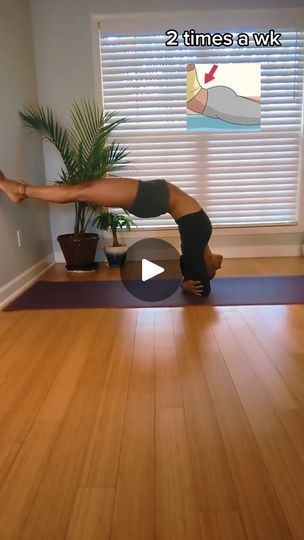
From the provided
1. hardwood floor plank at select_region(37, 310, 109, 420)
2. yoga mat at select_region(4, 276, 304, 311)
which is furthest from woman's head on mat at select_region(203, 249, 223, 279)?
hardwood floor plank at select_region(37, 310, 109, 420)

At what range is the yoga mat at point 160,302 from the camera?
2625 mm

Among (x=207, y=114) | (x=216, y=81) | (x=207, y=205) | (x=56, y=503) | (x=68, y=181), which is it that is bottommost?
(x=56, y=503)

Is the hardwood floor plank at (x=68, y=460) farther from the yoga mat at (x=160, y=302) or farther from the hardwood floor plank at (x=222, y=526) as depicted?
the yoga mat at (x=160, y=302)

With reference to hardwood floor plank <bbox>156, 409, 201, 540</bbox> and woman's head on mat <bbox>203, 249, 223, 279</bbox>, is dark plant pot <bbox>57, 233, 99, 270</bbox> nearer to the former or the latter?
woman's head on mat <bbox>203, 249, 223, 279</bbox>

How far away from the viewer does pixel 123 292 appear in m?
2.92

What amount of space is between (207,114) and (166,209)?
4.95 ft

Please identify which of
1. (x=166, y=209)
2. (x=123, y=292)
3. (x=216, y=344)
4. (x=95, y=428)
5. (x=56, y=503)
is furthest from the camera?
(x=123, y=292)

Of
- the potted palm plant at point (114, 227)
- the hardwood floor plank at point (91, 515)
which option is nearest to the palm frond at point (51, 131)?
the potted palm plant at point (114, 227)

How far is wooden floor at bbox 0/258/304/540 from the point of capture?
3.23 feet

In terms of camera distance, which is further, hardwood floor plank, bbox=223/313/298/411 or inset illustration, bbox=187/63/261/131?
inset illustration, bbox=187/63/261/131

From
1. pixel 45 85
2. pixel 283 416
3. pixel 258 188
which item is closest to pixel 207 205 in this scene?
pixel 258 188

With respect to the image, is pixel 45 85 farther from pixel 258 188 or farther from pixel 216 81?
pixel 258 188

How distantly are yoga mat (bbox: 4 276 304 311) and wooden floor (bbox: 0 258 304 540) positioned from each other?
379mm

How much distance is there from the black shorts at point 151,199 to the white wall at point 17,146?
967 mm
